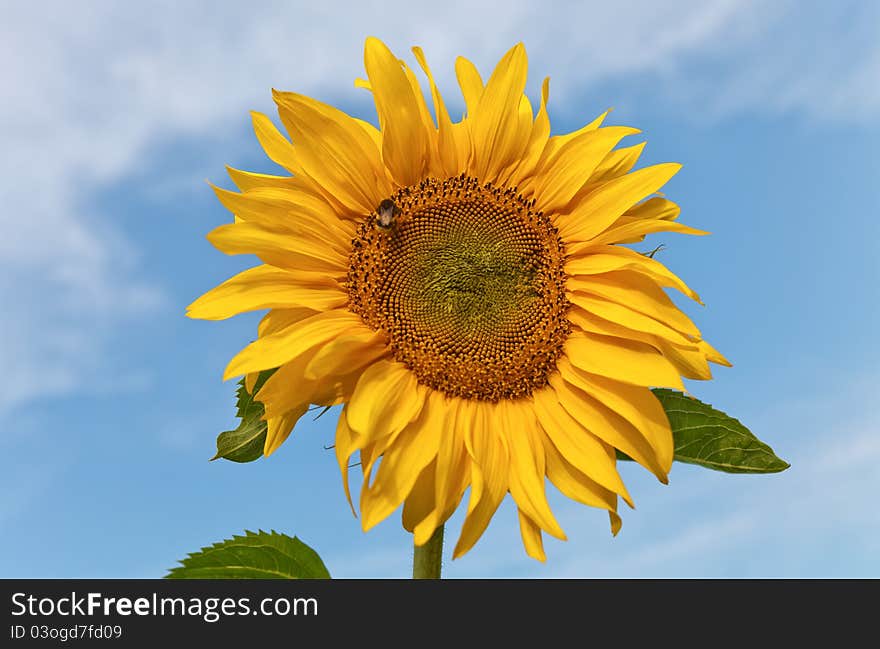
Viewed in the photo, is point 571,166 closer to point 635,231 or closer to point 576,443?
point 635,231

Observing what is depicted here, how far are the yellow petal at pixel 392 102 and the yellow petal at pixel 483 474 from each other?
1.10 m

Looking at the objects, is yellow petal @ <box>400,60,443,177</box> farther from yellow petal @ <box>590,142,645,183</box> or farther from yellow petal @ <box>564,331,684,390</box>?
yellow petal @ <box>564,331,684,390</box>

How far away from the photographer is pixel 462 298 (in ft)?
13.0

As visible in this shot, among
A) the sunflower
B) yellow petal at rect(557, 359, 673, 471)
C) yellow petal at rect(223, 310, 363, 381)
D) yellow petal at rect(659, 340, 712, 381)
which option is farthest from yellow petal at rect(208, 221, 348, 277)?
yellow petal at rect(659, 340, 712, 381)

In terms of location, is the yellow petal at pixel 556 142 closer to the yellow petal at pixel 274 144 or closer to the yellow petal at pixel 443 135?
the yellow petal at pixel 443 135

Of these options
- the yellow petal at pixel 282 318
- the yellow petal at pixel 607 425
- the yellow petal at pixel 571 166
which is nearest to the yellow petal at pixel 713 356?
the yellow petal at pixel 607 425

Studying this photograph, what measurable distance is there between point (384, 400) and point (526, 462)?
0.60 metres

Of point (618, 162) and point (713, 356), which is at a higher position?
point (618, 162)

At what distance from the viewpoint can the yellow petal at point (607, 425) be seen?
3.72 meters

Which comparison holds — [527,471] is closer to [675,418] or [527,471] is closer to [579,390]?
[579,390]

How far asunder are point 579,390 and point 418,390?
0.66 meters

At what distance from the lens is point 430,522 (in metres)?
3.56

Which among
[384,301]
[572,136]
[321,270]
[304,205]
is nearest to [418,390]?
[384,301]

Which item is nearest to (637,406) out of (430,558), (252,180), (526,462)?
(526,462)
